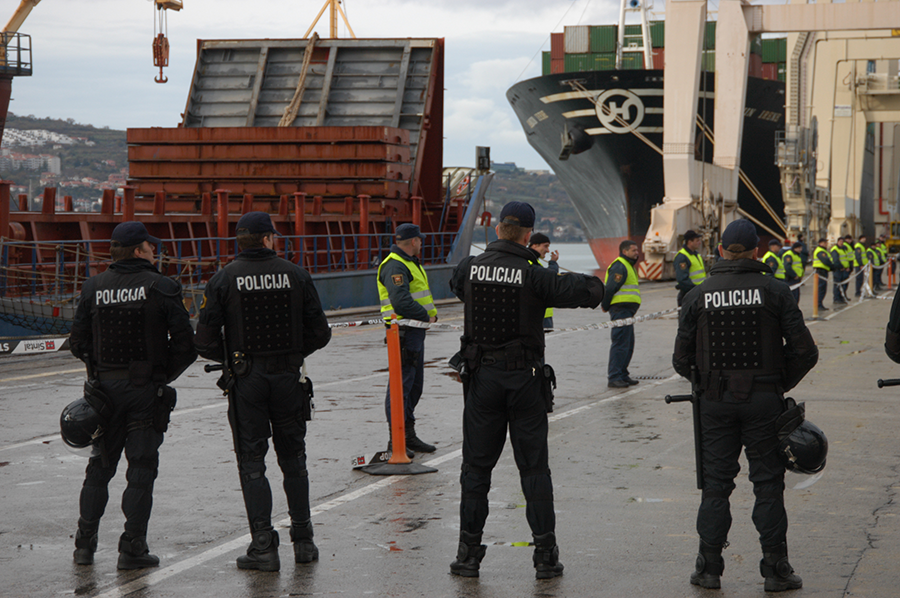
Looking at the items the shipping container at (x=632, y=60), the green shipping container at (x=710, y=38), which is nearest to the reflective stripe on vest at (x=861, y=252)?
the green shipping container at (x=710, y=38)

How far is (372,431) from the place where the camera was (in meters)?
8.27

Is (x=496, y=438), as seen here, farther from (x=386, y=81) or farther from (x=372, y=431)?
(x=386, y=81)

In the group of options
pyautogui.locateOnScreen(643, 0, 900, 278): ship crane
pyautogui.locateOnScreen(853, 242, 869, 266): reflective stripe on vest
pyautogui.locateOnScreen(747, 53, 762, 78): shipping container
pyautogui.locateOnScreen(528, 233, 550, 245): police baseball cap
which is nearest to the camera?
pyautogui.locateOnScreen(528, 233, 550, 245): police baseball cap

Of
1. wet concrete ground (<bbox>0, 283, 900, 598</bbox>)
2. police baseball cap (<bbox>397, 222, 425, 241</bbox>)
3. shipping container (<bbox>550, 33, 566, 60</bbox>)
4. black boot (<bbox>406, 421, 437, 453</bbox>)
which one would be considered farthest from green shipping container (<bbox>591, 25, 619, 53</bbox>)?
black boot (<bbox>406, 421, 437, 453</bbox>)

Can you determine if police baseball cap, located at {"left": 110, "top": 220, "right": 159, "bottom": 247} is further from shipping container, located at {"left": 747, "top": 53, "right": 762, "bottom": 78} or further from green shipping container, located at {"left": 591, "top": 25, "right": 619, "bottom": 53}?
green shipping container, located at {"left": 591, "top": 25, "right": 619, "bottom": 53}

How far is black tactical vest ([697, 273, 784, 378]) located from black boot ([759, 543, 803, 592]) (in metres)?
0.79

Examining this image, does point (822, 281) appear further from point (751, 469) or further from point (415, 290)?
point (751, 469)

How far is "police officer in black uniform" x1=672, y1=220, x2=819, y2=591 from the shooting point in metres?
4.45

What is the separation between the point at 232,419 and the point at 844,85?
158 ft

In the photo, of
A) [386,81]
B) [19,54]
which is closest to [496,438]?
[386,81]

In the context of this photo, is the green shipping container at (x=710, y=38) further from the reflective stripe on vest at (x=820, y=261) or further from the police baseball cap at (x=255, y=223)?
the police baseball cap at (x=255, y=223)

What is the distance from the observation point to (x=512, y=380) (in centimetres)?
461

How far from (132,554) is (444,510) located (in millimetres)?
1830

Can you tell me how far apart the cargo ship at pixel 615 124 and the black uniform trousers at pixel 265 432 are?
31.8m
